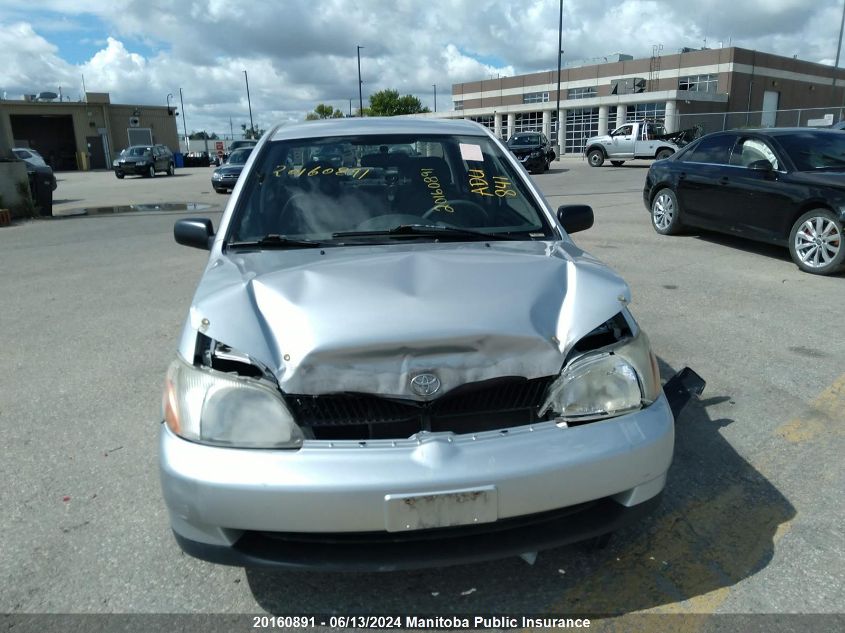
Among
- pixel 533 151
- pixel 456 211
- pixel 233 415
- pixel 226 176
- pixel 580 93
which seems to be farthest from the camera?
pixel 580 93

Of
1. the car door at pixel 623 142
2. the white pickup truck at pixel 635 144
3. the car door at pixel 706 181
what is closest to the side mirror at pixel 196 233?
the car door at pixel 706 181

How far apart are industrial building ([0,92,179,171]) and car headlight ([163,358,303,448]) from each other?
5845cm

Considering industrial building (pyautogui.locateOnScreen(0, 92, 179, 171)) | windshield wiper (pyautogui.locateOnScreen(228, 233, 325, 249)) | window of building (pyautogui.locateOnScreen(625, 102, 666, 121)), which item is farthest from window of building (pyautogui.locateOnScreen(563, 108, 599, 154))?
windshield wiper (pyautogui.locateOnScreen(228, 233, 325, 249))

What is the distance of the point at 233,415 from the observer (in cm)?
206

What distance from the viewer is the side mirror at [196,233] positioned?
11.6 feet

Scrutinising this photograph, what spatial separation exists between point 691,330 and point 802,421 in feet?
5.50

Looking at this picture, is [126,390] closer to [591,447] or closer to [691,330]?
[591,447]

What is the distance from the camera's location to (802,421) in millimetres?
3693

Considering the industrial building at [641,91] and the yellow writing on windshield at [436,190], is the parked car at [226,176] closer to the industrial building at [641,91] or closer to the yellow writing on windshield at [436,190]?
the yellow writing on windshield at [436,190]

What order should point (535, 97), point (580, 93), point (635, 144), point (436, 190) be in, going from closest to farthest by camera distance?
point (436, 190) < point (635, 144) < point (580, 93) < point (535, 97)

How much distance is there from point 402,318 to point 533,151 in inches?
1051

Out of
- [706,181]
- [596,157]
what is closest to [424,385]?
[706,181]

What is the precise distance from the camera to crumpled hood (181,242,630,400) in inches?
81.9

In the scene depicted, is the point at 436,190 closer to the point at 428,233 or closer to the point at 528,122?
the point at 428,233
